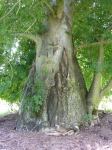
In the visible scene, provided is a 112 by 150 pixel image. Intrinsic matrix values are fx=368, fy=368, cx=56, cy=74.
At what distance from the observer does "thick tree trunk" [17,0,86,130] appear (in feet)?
21.4

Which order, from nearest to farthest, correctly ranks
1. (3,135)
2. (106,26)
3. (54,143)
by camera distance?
(54,143), (3,135), (106,26)

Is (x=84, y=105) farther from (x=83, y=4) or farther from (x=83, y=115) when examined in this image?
(x=83, y=4)

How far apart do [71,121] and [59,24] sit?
5.85 feet

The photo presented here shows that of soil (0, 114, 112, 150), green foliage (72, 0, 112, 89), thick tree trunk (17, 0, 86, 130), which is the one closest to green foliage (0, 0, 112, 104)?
green foliage (72, 0, 112, 89)

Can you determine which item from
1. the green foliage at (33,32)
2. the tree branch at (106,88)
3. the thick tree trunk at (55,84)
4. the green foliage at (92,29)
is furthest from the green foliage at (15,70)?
the tree branch at (106,88)

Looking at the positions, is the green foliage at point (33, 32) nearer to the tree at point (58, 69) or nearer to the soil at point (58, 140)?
the tree at point (58, 69)

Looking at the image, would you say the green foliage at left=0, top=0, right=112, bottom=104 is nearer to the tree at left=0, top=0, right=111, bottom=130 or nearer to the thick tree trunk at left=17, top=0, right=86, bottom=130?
the tree at left=0, top=0, right=111, bottom=130

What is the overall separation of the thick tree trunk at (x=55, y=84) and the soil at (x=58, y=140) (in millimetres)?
289

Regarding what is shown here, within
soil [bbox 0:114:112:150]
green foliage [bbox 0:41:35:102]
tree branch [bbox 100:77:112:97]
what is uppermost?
green foliage [bbox 0:41:35:102]

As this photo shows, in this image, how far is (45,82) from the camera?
6535 mm

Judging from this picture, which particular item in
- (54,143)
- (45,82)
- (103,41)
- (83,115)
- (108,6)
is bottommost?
(54,143)

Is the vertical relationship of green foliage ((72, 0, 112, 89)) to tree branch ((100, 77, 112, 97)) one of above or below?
above

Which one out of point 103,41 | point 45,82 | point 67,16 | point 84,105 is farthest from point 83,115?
point 67,16

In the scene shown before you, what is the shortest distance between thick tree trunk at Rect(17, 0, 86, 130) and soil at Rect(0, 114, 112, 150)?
289 mm
